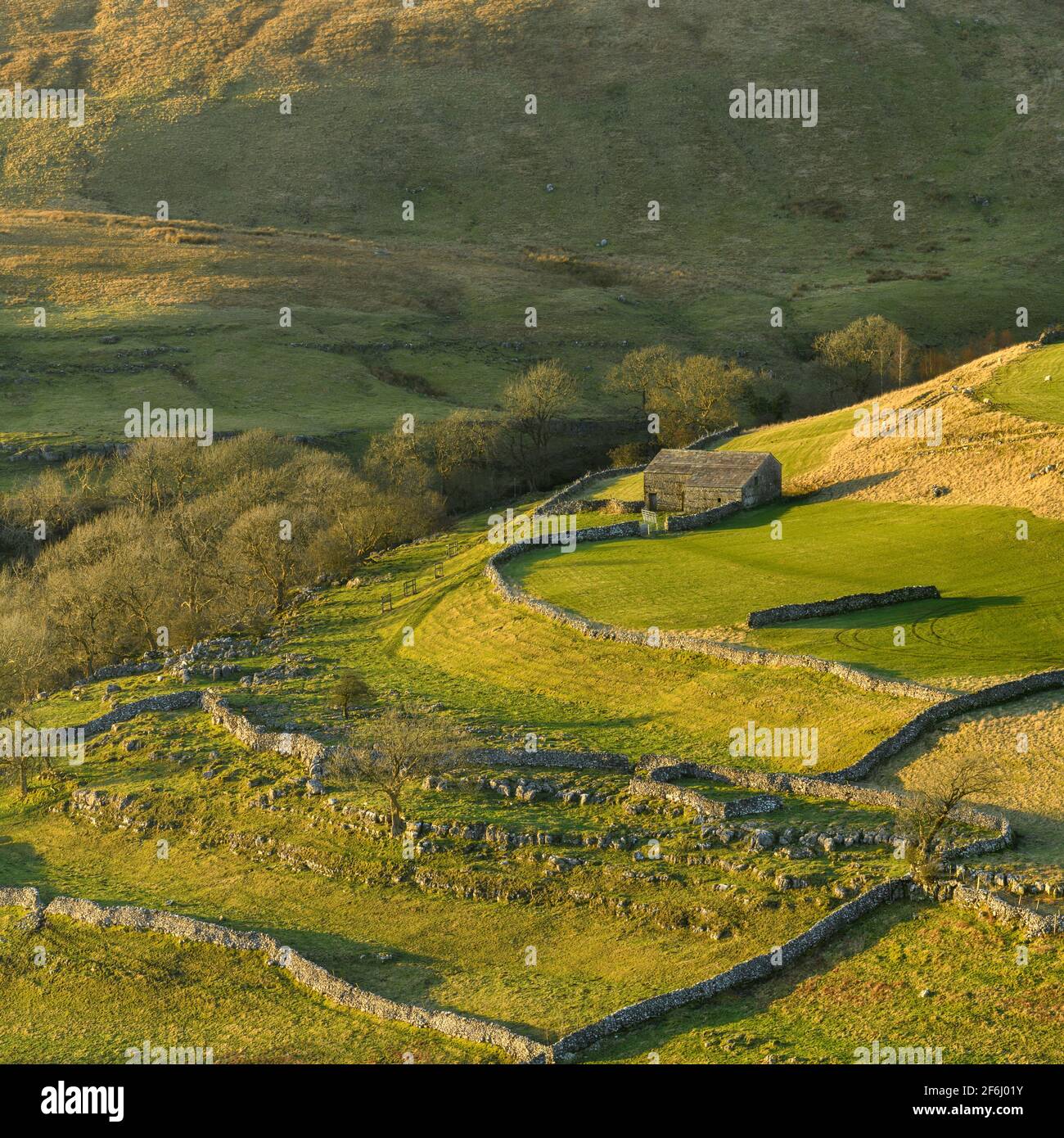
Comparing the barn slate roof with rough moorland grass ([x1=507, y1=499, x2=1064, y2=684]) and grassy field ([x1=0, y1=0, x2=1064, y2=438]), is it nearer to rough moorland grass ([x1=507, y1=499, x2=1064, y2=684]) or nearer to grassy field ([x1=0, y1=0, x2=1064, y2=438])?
rough moorland grass ([x1=507, y1=499, x2=1064, y2=684])

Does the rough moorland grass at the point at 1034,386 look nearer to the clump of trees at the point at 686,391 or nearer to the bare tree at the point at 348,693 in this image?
the clump of trees at the point at 686,391

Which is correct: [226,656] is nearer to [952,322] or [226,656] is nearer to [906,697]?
[906,697]

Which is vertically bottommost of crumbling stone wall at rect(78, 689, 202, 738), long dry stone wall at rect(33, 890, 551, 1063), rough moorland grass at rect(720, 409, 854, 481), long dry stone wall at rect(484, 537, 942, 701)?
long dry stone wall at rect(33, 890, 551, 1063)

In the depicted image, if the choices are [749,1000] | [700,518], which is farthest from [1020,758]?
[700,518]

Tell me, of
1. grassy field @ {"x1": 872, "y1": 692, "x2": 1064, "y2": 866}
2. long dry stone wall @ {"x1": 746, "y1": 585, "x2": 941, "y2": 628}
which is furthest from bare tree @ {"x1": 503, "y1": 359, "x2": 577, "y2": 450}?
grassy field @ {"x1": 872, "y1": 692, "x2": 1064, "y2": 866}

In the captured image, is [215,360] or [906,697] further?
[215,360]
